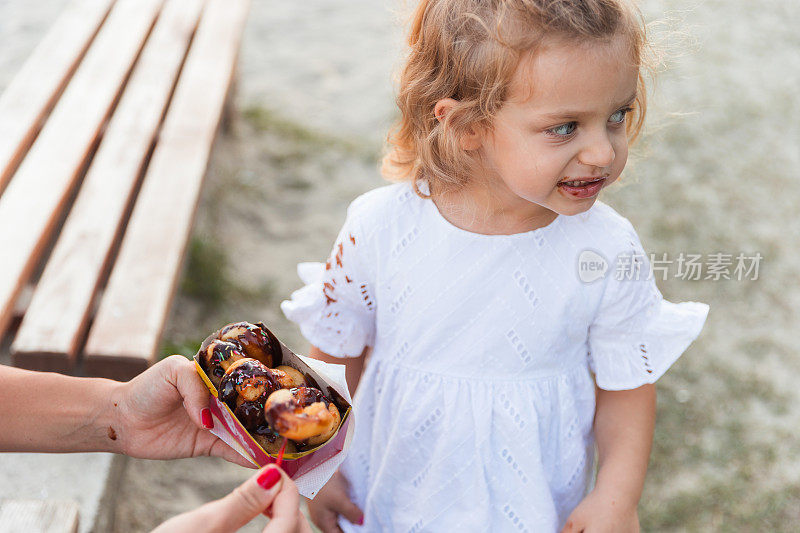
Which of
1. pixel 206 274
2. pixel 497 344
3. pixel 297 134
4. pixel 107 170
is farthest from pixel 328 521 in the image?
pixel 297 134

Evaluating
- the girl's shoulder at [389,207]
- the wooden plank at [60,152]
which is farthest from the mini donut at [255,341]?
the wooden plank at [60,152]

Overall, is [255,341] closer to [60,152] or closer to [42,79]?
[60,152]

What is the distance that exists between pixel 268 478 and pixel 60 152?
188 centimetres

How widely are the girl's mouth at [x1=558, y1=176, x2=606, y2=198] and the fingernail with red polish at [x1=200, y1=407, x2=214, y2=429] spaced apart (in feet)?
2.38

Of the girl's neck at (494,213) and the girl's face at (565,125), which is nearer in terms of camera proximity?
the girl's face at (565,125)

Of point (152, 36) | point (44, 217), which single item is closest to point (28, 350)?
point (44, 217)

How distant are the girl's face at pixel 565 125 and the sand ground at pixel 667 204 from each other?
11.4 inches

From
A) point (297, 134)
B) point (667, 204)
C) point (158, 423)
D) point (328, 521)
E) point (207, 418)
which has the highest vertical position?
point (207, 418)

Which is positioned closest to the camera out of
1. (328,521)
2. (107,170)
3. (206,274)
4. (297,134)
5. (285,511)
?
(285,511)

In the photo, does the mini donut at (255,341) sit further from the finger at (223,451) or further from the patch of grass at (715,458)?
the patch of grass at (715,458)

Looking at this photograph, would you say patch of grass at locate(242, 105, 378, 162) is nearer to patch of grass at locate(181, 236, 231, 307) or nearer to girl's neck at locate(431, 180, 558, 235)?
patch of grass at locate(181, 236, 231, 307)

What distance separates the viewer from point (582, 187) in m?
1.48

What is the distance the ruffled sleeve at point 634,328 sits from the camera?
1593mm

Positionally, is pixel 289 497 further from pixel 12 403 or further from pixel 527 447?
pixel 12 403
